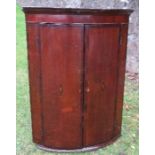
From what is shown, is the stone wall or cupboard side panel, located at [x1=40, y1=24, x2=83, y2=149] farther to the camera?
the stone wall

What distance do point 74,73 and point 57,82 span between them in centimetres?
20

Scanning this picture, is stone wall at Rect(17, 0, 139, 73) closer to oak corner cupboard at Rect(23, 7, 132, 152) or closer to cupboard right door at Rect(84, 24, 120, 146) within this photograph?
oak corner cupboard at Rect(23, 7, 132, 152)

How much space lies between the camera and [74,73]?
10.8ft

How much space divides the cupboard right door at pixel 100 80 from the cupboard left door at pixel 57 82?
0.28 ft

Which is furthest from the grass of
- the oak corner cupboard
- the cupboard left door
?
the cupboard left door

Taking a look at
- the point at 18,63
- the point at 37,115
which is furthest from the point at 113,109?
the point at 18,63

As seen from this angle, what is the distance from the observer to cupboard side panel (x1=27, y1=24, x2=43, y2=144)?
10.9ft

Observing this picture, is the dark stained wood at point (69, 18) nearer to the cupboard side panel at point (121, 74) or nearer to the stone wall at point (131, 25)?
the cupboard side panel at point (121, 74)

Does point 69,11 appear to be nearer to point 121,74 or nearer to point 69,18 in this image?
point 69,18

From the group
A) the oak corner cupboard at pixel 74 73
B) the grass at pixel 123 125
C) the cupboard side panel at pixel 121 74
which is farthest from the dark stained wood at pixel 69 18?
the grass at pixel 123 125

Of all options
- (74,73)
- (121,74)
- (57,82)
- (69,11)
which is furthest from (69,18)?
(121,74)

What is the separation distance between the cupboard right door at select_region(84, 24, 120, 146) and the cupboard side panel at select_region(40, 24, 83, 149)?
9 cm

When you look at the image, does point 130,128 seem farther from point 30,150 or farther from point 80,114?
point 30,150

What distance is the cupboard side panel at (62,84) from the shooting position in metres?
3.22
